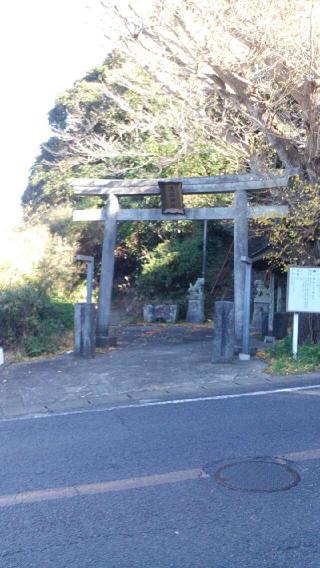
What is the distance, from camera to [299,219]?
38.1ft

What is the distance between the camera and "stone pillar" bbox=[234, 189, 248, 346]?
12.8 m

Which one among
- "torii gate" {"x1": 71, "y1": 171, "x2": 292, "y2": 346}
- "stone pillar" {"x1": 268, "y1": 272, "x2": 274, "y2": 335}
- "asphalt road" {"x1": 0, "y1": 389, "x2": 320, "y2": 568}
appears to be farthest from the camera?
"stone pillar" {"x1": 268, "y1": 272, "x2": 274, "y2": 335}

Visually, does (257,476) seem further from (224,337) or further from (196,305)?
Result: (196,305)

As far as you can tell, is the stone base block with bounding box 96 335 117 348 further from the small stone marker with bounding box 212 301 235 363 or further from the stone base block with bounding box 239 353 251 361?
the stone base block with bounding box 239 353 251 361

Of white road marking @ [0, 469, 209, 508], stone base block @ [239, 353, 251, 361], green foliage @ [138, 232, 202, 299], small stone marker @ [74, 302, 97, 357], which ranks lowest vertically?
white road marking @ [0, 469, 209, 508]

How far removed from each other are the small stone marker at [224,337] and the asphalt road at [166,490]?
3.52m

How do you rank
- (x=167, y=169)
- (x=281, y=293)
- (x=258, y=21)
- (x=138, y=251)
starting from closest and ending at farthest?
(x=258, y=21) < (x=281, y=293) < (x=167, y=169) < (x=138, y=251)

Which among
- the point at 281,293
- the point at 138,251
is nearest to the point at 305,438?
the point at 281,293

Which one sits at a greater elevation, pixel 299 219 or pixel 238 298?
pixel 299 219

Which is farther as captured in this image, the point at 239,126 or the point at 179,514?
the point at 239,126

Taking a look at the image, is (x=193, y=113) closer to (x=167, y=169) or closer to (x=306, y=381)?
(x=306, y=381)

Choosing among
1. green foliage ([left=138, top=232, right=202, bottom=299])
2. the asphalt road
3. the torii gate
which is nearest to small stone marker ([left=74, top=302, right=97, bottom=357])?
the torii gate

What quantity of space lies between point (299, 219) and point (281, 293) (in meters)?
6.11

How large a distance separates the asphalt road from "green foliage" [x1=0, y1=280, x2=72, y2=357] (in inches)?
223
